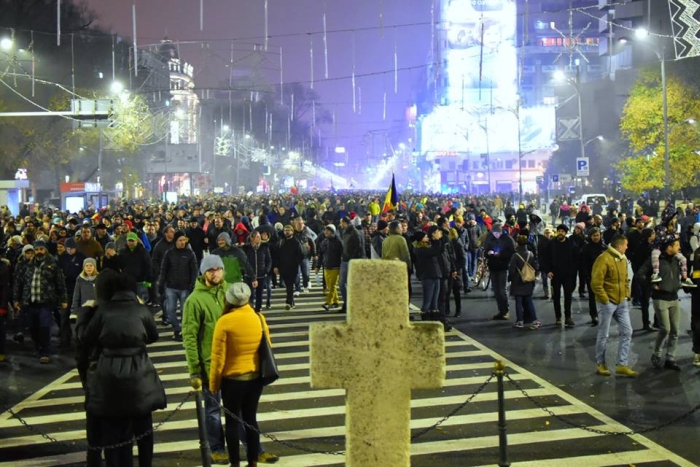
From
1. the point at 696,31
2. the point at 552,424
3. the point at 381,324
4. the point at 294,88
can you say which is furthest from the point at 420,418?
the point at 294,88

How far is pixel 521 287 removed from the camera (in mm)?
13977

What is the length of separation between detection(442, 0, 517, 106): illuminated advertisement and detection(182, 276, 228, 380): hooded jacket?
409 feet

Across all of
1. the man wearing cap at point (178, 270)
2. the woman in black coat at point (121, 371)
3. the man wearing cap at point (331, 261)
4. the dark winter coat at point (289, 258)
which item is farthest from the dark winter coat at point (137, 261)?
the woman in black coat at point (121, 371)

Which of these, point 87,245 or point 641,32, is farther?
point 641,32

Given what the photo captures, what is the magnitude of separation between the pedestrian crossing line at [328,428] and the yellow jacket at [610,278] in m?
2.05

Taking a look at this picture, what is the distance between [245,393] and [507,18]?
136 m

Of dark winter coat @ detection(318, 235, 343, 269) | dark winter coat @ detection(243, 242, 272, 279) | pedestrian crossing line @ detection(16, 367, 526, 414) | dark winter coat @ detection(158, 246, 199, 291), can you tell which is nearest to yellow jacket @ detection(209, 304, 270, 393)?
pedestrian crossing line @ detection(16, 367, 526, 414)

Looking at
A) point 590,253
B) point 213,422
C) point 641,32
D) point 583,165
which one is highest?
point 641,32

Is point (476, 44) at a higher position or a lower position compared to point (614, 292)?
higher

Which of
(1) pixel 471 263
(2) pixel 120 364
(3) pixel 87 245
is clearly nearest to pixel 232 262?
(3) pixel 87 245

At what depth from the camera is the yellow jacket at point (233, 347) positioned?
6.13 meters

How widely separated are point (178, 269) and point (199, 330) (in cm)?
617

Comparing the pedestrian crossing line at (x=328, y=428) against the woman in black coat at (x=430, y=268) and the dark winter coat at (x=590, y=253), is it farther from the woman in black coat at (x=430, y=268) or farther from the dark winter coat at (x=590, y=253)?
the dark winter coat at (x=590, y=253)

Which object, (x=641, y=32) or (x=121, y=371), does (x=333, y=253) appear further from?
(x=641, y=32)
